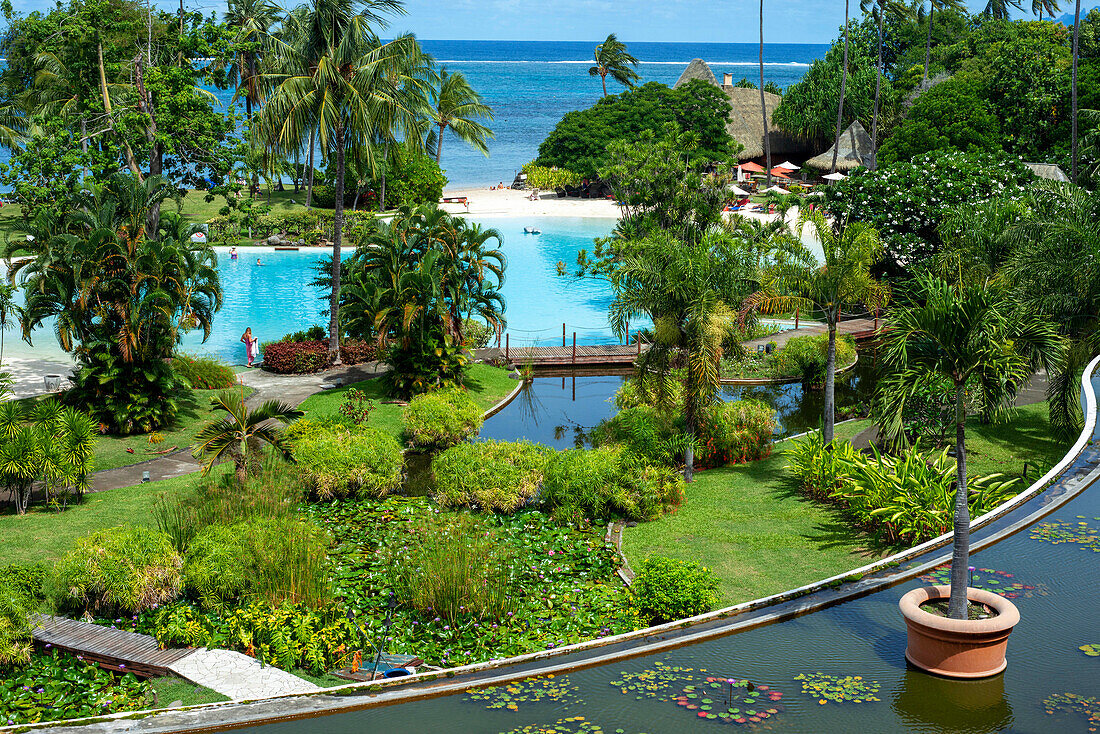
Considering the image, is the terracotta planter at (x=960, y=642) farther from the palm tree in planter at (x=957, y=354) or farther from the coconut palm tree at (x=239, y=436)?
the coconut palm tree at (x=239, y=436)

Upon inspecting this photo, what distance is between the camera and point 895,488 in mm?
14758

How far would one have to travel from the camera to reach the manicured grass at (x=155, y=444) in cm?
1908

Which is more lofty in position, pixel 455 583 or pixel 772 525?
pixel 455 583

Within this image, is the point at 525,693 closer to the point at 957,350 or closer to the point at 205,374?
the point at 957,350

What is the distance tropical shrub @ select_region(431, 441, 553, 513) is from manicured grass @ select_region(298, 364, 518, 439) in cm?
371

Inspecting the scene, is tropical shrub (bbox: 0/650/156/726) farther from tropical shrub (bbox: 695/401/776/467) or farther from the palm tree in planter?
tropical shrub (bbox: 695/401/776/467)

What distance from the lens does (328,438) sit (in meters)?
18.1

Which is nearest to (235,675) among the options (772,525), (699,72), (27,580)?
(27,580)

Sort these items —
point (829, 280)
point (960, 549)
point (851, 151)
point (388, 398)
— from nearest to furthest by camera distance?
point (960, 549) < point (829, 280) < point (388, 398) < point (851, 151)

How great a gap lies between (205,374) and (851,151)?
45.5m

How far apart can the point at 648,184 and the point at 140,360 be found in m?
14.7

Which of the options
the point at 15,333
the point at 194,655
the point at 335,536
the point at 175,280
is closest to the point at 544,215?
the point at 15,333

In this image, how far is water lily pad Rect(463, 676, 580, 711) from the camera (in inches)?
396

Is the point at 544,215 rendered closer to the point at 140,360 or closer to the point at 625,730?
the point at 140,360
